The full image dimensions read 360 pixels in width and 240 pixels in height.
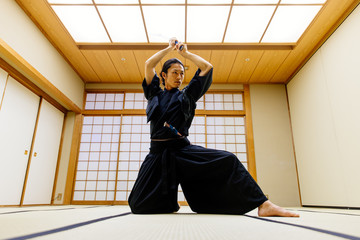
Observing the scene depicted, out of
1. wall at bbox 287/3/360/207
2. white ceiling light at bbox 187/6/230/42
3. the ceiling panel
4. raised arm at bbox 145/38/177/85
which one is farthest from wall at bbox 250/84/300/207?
raised arm at bbox 145/38/177/85

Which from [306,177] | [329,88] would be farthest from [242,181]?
[306,177]

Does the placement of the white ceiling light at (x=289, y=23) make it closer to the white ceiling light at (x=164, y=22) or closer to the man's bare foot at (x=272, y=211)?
the white ceiling light at (x=164, y=22)

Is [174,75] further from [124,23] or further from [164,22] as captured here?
[124,23]

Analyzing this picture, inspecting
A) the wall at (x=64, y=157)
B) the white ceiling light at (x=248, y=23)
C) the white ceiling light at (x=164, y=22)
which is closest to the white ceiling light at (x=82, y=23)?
the white ceiling light at (x=164, y=22)

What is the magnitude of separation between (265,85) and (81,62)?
13.3 feet

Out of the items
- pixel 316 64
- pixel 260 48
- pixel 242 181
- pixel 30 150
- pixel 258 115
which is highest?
pixel 260 48

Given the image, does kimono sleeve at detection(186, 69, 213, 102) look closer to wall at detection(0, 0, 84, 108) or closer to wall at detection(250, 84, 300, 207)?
wall at detection(0, 0, 84, 108)

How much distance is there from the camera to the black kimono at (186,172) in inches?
62.7

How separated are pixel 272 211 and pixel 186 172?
62cm

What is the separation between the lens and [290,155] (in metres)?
5.02

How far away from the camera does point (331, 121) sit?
3.72 metres

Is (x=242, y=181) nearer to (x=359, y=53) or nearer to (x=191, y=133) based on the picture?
(x=359, y=53)

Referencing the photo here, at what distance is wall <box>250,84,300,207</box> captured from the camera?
4.84 meters

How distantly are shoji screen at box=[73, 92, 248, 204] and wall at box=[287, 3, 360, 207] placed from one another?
1.22 metres
